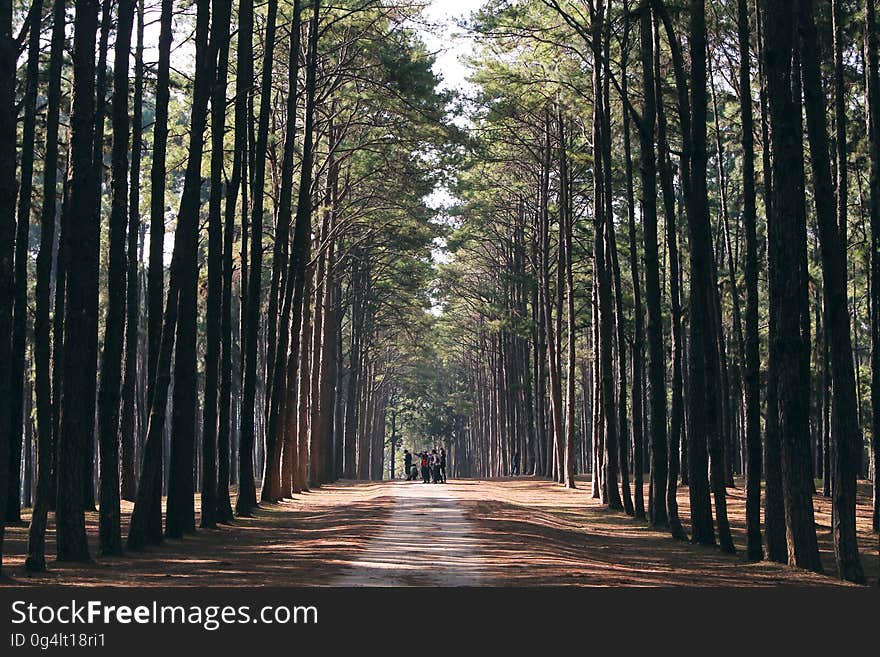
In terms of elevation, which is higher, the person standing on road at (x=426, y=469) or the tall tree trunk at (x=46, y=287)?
the tall tree trunk at (x=46, y=287)

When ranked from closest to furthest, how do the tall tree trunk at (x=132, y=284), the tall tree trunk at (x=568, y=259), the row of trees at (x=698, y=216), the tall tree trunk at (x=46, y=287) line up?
the row of trees at (x=698, y=216), the tall tree trunk at (x=46, y=287), the tall tree trunk at (x=132, y=284), the tall tree trunk at (x=568, y=259)

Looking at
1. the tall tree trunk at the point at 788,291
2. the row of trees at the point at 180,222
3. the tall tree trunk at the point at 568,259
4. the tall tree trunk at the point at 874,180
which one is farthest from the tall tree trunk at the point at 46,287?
the tall tree trunk at the point at 568,259

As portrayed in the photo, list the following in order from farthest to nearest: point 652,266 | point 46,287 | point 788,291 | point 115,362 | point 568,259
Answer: point 568,259, point 46,287, point 652,266, point 115,362, point 788,291

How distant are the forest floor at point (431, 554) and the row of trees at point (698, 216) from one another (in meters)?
1.16

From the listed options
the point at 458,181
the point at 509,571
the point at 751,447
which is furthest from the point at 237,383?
the point at 509,571

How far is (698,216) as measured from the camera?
1998cm

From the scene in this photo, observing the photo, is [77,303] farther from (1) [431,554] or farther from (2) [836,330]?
(2) [836,330]

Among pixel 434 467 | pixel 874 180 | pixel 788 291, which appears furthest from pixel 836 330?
pixel 434 467

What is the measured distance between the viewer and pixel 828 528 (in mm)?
26203

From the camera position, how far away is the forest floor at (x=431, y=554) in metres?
13.7

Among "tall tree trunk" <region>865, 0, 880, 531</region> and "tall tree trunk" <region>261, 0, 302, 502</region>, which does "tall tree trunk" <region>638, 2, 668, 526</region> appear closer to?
"tall tree trunk" <region>865, 0, 880, 531</region>

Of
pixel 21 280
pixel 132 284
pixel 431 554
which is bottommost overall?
pixel 431 554

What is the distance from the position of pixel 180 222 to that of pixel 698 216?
8.92 meters

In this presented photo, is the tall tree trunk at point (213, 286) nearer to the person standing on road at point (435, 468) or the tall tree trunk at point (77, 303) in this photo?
the tall tree trunk at point (77, 303)
